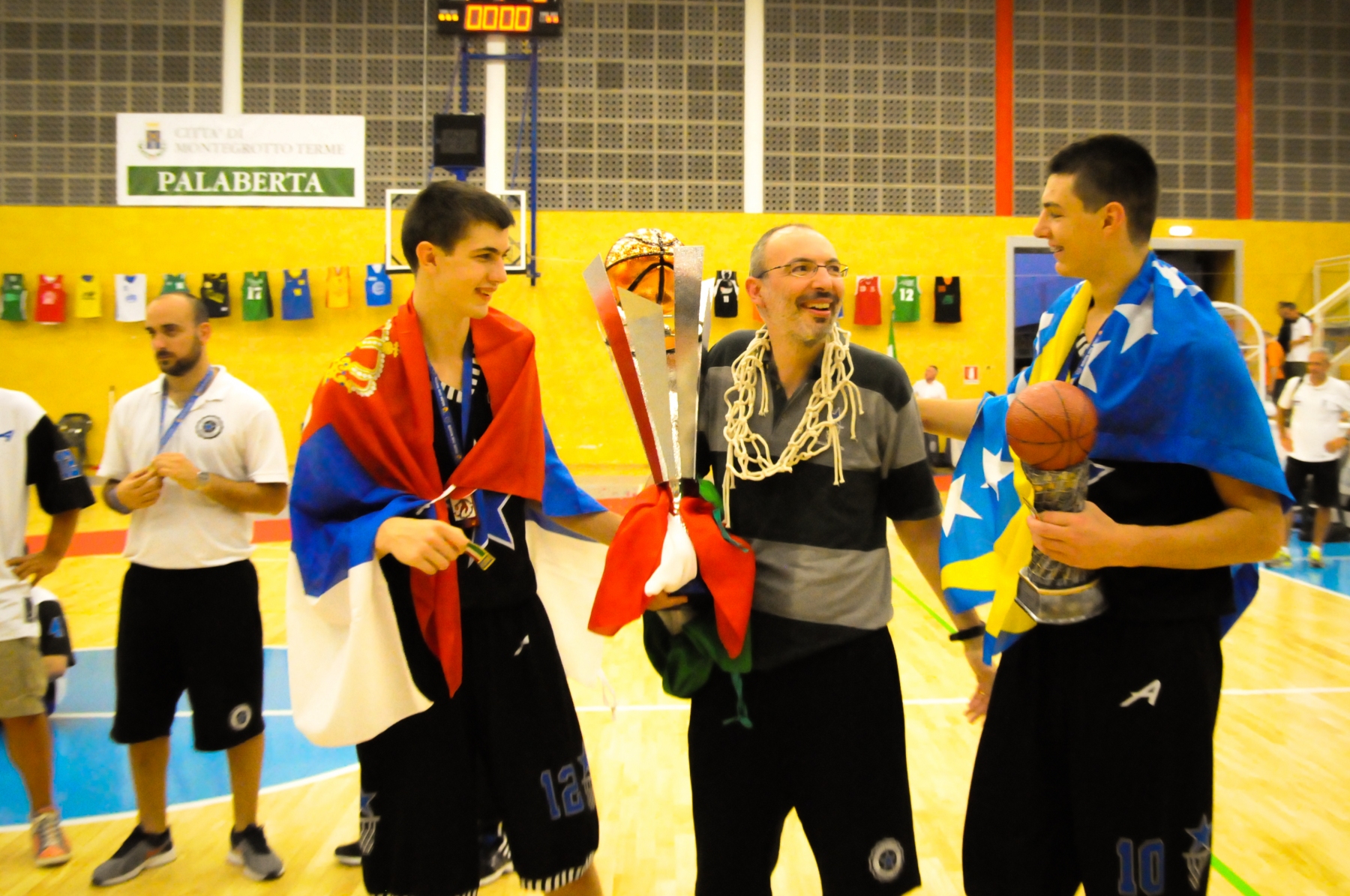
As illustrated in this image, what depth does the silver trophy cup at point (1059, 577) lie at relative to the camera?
1652mm

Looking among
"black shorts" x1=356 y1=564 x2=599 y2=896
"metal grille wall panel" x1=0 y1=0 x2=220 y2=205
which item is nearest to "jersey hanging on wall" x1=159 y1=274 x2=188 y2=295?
"metal grille wall panel" x1=0 y1=0 x2=220 y2=205

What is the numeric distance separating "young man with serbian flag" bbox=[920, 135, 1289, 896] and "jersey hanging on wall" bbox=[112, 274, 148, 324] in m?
14.6

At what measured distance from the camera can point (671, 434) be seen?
2025mm

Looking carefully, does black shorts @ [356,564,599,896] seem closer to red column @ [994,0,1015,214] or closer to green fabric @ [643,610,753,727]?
green fabric @ [643,610,753,727]

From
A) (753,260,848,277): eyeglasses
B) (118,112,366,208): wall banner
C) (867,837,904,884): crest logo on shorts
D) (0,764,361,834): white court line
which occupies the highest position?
(118,112,366,208): wall banner

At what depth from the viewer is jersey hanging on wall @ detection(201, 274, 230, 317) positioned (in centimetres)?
1362

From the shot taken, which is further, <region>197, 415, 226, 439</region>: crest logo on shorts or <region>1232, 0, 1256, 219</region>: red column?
<region>1232, 0, 1256, 219</region>: red column

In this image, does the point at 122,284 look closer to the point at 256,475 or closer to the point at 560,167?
the point at 560,167

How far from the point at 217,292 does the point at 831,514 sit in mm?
13825

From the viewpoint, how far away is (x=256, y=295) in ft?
44.8

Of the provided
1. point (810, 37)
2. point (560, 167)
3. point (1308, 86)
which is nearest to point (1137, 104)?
point (1308, 86)

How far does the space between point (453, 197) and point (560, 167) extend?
41.1 ft

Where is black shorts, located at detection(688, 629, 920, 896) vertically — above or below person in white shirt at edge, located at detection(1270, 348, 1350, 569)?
below

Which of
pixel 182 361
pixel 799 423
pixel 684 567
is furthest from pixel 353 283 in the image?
pixel 684 567
